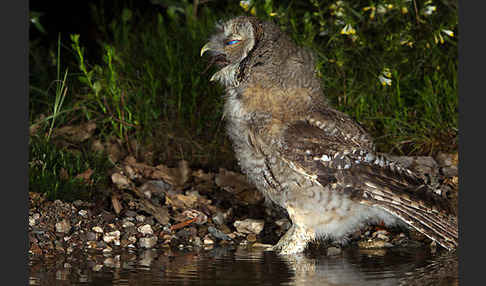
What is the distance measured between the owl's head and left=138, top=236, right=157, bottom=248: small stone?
4.86 ft

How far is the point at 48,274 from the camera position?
14.9 ft

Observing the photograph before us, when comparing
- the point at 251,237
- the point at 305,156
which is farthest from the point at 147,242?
the point at 305,156

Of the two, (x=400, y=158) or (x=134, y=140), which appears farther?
(x=134, y=140)

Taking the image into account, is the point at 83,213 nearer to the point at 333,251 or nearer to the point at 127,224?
the point at 127,224

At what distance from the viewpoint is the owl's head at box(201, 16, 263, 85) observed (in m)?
5.64

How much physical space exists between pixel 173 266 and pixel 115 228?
3.63 ft

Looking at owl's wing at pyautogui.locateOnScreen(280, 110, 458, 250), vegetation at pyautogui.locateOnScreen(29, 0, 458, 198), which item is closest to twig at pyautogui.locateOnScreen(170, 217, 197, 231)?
vegetation at pyautogui.locateOnScreen(29, 0, 458, 198)

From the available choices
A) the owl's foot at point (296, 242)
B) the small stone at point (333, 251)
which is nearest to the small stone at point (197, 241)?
the owl's foot at point (296, 242)

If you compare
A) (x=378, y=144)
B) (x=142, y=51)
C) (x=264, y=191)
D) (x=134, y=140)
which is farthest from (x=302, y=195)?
(x=142, y=51)

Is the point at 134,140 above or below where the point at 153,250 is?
above

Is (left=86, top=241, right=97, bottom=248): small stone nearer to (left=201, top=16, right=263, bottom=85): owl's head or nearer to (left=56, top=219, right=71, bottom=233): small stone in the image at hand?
(left=56, top=219, right=71, bottom=233): small stone

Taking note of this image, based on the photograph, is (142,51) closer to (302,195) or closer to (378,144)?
(378,144)

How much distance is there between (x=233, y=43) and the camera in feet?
18.9

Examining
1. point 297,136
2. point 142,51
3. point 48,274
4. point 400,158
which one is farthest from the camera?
point 142,51
